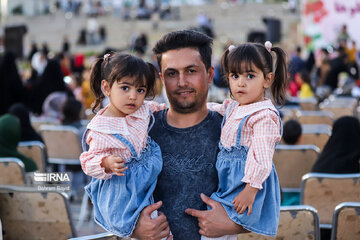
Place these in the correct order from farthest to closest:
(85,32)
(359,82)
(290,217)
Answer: (85,32), (359,82), (290,217)

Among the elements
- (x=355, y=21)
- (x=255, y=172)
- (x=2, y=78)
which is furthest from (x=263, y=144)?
(x=355, y=21)

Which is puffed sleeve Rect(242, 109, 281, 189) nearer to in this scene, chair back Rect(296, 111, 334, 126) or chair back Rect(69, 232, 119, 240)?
chair back Rect(69, 232, 119, 240)

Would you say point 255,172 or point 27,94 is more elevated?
point 255,172

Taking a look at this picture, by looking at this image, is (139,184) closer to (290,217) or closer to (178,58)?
(178,58)

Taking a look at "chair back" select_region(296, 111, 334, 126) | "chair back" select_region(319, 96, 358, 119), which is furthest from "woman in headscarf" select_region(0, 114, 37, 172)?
"chair back" select_region(319, 96, 358, 119)

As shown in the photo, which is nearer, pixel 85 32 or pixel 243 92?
pixel 243 92

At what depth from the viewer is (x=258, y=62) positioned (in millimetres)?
2256

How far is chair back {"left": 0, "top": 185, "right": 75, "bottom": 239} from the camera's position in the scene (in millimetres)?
3293

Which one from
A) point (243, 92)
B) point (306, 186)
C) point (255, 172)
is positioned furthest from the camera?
point (306, 186)

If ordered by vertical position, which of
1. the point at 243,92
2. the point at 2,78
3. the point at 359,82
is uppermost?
the point at 243,92

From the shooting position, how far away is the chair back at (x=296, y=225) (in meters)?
2.88

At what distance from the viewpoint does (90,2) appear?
44812 millimetres

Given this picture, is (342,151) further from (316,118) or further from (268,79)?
(316,118)

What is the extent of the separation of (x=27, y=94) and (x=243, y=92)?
7304 millimetres
